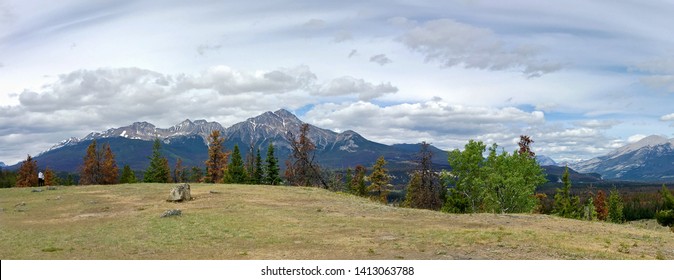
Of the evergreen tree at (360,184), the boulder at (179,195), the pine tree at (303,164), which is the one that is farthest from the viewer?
the evergreen tree at (360,184)

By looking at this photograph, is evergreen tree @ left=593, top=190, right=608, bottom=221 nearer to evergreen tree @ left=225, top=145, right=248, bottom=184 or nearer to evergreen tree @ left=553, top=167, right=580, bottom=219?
evergreen tree @ left=553, top=167, right=580, bottom=219

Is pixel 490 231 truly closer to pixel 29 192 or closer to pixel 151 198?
pixel 151 198

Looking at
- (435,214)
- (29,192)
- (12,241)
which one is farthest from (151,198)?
(435,214)

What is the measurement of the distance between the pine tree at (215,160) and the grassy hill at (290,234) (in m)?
46.8

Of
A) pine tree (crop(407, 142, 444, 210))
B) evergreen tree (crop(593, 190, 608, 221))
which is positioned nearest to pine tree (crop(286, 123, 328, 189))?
pine tree (crop(407, 142, 444, 210))

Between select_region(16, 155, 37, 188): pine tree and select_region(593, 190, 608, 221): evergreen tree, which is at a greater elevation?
select_region(16, 155, 37, 188): pine tree

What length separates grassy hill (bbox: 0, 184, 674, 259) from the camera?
21938 millimetres

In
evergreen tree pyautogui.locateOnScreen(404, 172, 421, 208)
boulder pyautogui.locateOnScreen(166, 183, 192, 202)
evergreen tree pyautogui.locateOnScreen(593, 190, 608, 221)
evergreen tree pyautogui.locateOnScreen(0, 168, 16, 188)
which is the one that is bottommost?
evergreen tree pyautogui.locateOnScreen(593, 190, 608, 221)

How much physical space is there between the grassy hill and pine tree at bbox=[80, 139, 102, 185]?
53363 mm

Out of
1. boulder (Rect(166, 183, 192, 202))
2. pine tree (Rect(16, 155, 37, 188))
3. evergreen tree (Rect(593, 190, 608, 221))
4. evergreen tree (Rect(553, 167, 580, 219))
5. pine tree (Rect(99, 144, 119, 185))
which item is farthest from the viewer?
evergreen tree (Rect(593, 190, 608, 221))

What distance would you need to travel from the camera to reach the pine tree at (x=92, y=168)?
95188 mm

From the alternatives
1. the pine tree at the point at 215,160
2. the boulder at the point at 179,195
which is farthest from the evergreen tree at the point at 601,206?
the boulder at the point at 179,195

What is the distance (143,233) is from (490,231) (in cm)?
2040

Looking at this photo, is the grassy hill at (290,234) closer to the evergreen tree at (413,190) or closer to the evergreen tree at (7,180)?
the evergreen tree at (413,190)
